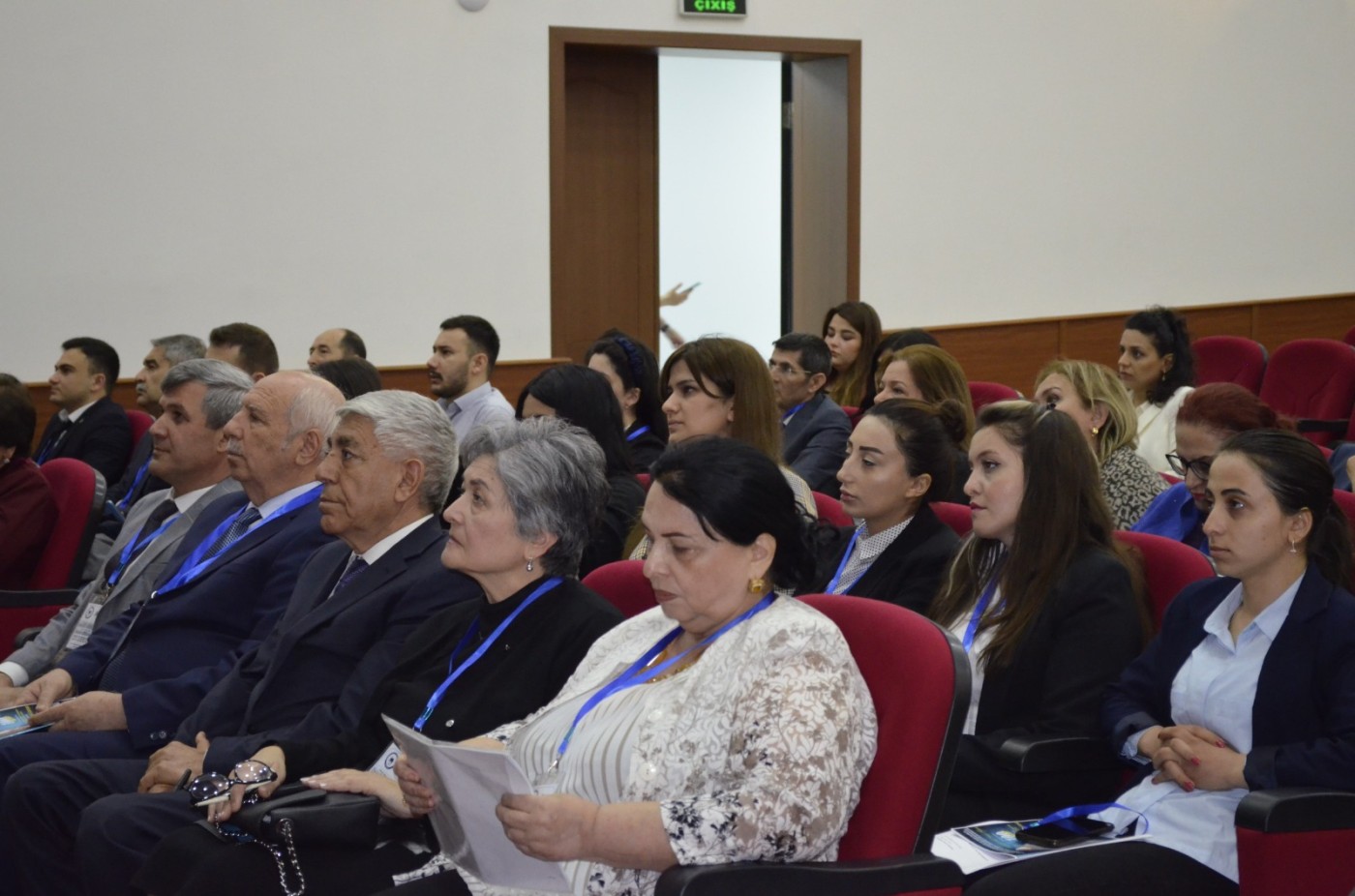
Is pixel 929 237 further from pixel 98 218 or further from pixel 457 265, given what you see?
pixel 98 218

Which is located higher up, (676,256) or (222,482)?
(676,256)

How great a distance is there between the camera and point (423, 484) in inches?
119

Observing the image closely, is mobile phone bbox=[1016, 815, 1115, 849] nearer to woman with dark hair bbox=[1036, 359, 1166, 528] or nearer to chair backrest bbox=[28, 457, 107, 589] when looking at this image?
woman with dark hair bbox=[1036, 359, 1166, 528]

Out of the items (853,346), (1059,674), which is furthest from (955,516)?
(853,346)

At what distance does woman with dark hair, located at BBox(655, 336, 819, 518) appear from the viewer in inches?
158

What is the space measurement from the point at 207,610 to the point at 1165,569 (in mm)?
2095

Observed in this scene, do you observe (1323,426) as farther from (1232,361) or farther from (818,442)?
(818,442)

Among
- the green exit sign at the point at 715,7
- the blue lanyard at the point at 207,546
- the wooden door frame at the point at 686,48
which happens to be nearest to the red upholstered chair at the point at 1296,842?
the blue lanyard at the point at 207,546

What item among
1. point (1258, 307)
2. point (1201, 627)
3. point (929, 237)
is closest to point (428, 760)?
point (1201, 627)

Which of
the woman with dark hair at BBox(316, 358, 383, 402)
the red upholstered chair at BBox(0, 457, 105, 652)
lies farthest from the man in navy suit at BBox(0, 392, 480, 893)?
the woman with dark hair at BBox(316, 358, 383, 402)

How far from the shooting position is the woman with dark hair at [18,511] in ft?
14.9

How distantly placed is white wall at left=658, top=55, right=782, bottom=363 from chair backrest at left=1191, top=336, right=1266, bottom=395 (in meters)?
2.91

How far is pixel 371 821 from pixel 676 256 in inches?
278

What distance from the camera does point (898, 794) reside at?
1951mm
